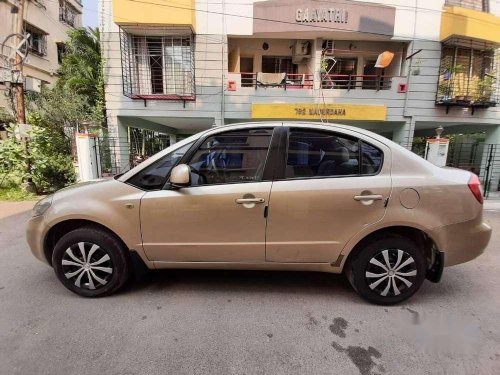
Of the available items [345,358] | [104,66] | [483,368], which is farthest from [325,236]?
[104,66]

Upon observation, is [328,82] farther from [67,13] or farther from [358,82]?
[67,13]

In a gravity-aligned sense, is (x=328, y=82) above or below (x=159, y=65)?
below

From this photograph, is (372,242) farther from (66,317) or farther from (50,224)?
(50,224)

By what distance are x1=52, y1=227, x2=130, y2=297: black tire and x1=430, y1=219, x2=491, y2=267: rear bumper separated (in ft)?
9.55

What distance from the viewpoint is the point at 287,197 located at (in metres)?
2.60

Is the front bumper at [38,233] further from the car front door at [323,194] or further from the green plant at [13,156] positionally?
the green plant at [13,156]

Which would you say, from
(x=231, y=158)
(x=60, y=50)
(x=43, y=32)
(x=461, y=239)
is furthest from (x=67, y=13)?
(x=461, y=239)

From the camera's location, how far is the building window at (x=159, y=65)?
9906 millimetres

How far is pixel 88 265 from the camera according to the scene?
2801 mm

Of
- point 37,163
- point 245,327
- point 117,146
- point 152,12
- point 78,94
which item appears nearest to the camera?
point 245,327

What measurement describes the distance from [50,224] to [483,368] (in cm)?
373

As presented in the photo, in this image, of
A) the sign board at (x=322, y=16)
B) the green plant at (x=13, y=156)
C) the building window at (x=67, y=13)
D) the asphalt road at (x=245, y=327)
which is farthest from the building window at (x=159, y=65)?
A: the building window at (x=67, y=13)

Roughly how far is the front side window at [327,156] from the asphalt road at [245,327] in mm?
1266

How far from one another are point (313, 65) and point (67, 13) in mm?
17359
